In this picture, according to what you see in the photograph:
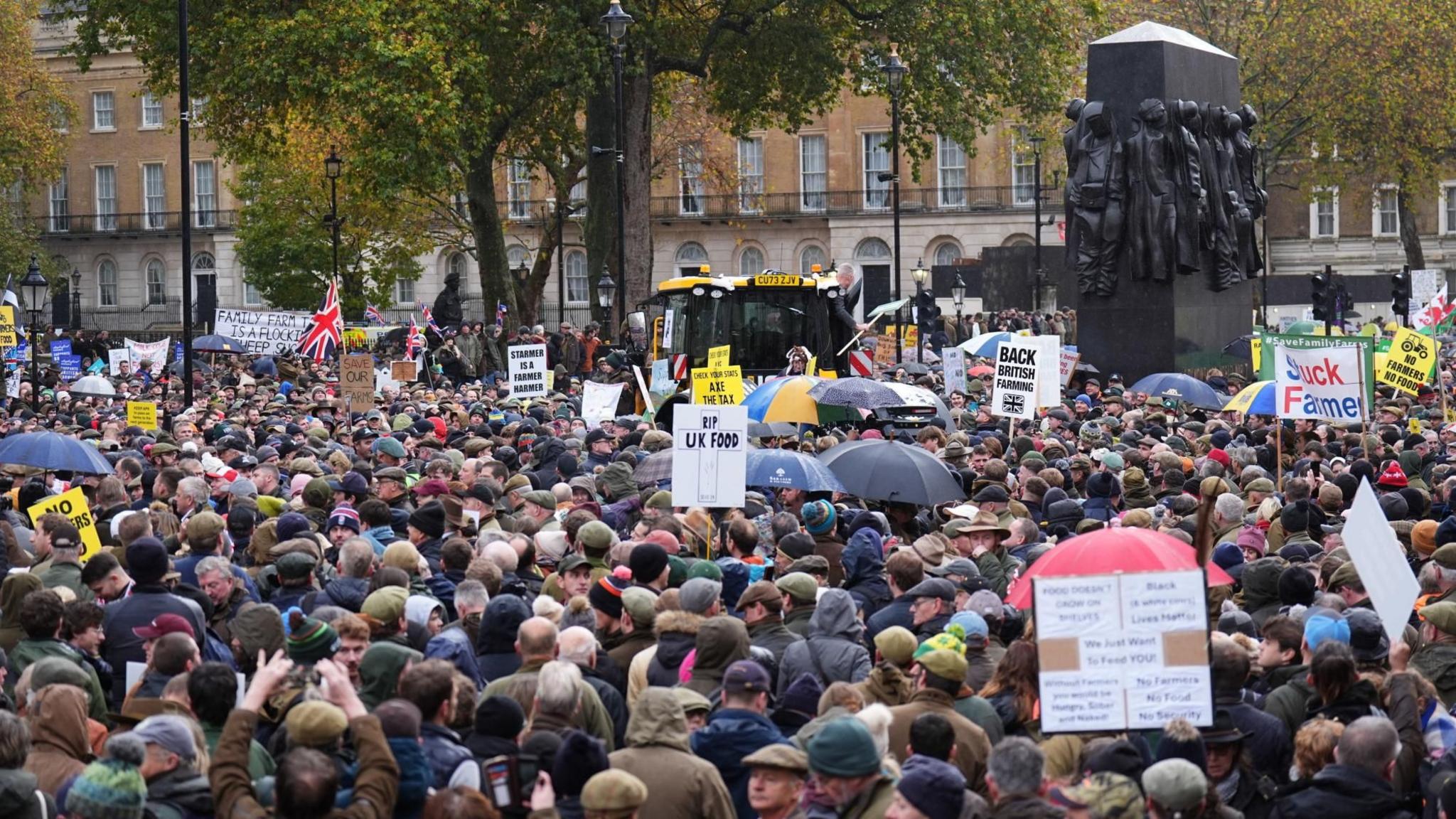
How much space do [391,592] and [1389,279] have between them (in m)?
42.4

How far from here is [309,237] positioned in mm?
60594

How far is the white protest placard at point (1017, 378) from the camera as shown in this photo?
1756 cm

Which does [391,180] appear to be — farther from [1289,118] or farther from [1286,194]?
[1286,194]

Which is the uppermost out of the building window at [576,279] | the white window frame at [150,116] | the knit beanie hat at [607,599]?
the white window frame at [150,116]

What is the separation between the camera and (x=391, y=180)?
3612cm

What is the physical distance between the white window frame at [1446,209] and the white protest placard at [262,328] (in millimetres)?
44147

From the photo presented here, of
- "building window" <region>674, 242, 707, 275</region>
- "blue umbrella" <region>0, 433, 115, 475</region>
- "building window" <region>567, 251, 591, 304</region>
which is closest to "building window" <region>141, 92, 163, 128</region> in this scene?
"building window" <region>567, 251, 591, 304</region>

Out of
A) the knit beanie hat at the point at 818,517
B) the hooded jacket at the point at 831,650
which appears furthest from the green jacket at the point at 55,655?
the knit beanie hat at the point at 818,517

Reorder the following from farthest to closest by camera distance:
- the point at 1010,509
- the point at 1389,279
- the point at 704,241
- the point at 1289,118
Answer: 1. the point at 704,241
2. the point at 1289,118
3. the point at 1389,279
4. the point at 1010,509

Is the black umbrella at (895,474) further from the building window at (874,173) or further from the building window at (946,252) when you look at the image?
the building window at (874,173)

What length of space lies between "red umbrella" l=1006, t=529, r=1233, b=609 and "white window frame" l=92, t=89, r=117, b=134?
244ft

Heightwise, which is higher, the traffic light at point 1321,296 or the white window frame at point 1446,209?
the white window frame at point 1446,209

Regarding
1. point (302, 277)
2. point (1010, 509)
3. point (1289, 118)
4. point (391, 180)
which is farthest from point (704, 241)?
point (1010, 509)

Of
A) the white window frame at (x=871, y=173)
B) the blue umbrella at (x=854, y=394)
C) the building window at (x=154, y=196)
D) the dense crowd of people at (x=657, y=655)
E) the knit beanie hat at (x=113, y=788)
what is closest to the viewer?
the knit beanie hat at (x=113, y=788)
